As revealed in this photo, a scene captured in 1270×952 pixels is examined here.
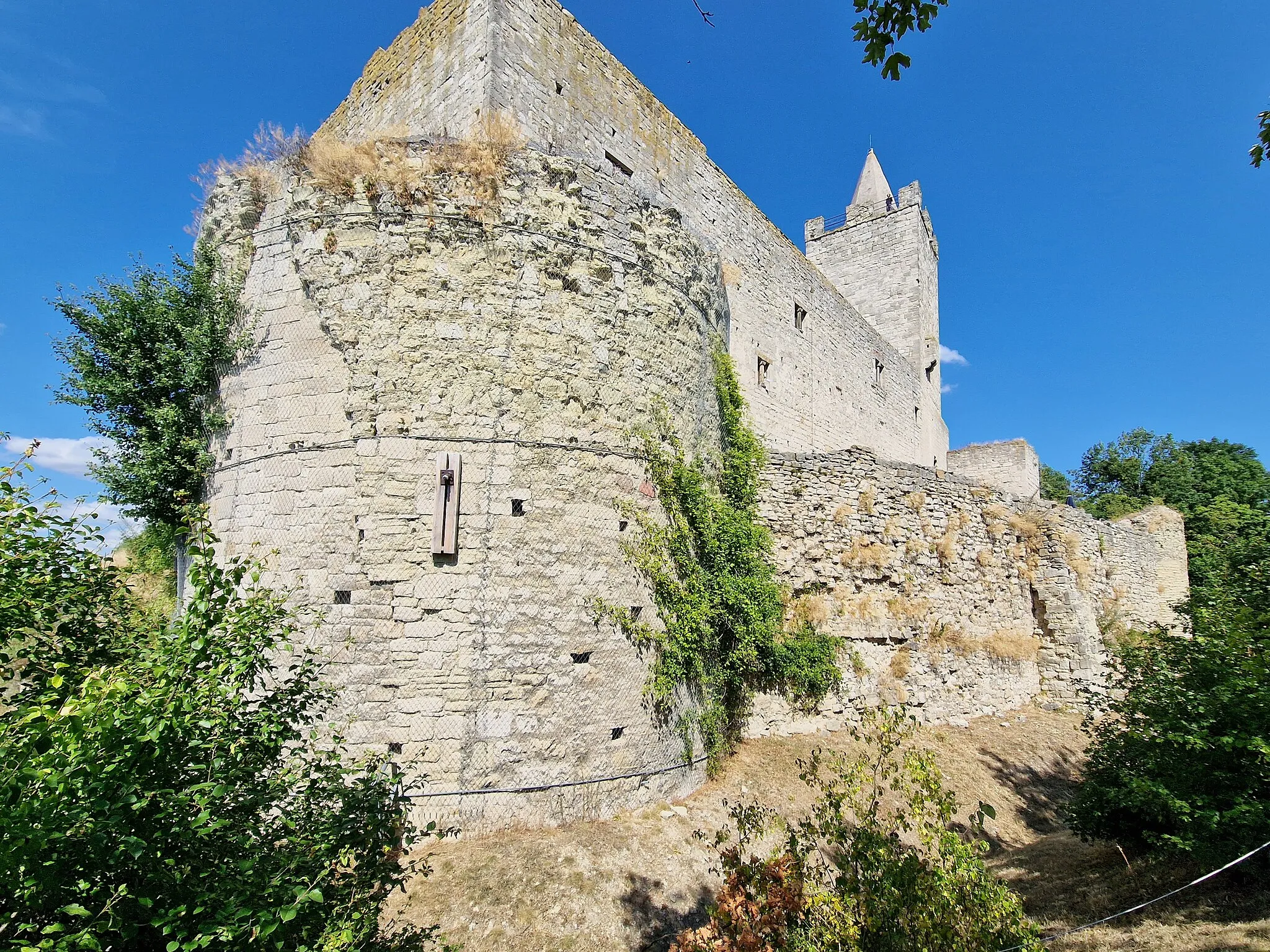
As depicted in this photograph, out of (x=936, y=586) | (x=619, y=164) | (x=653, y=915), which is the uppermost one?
(x=619, y=164)

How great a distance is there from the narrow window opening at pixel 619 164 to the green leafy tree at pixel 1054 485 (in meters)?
33.1

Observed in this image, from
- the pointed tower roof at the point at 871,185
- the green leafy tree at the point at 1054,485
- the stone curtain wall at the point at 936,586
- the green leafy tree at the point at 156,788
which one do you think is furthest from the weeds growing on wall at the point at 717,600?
the green leafy tree at the point at 1054,485

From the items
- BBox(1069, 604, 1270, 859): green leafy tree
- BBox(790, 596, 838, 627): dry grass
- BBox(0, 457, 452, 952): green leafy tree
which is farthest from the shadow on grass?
BBox(790, 596, 838, 627): dry grass

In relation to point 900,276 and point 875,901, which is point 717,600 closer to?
point 875,901

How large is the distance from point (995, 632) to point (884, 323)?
17.0m

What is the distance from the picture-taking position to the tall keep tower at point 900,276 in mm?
25203

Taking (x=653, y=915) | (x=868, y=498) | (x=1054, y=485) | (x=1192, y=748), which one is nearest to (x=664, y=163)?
(x=868, y=498)

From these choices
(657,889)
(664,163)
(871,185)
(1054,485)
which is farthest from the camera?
(1054,485)

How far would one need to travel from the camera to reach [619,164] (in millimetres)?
12055

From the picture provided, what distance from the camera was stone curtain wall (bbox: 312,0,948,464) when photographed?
9.95 m

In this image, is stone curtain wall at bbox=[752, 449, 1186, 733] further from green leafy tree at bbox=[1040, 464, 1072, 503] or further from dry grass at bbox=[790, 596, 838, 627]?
green leafy tree at bbox=[1040, 464, 1072, 503]

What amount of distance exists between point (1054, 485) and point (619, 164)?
127 feet

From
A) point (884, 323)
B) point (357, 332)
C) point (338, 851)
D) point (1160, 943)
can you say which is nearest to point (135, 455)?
point (357, 332)

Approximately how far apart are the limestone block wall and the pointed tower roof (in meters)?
12.0
